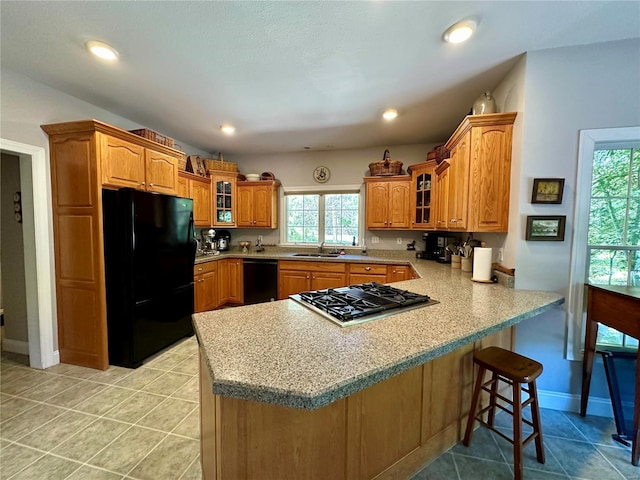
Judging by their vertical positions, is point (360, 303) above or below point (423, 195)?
below

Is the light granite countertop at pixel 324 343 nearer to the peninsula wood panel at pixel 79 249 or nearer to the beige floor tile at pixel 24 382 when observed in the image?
the peninsula wood panel at pixel 79 249

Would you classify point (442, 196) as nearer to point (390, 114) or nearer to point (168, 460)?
point (390, 114)

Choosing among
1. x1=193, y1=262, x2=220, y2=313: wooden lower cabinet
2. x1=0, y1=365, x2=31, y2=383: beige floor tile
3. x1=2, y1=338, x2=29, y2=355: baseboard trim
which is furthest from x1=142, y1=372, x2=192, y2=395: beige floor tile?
x1=2, y1=338, x2=29, y2=355: baseboard trim

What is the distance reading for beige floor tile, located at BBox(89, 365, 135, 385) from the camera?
2.35 meters

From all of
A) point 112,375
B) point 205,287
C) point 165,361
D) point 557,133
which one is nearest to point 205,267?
point 205,287

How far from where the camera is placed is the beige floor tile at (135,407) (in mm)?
1902

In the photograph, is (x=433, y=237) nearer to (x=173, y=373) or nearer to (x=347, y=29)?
(x=347, y=29)

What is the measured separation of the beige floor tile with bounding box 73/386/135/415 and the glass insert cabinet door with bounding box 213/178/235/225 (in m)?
2.67

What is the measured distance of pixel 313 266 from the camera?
13.2 feet

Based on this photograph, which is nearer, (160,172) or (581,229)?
(581,229)

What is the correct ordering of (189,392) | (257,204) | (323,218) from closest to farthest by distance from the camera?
1. (189,392)
2. (257,204)
3. (323,218)

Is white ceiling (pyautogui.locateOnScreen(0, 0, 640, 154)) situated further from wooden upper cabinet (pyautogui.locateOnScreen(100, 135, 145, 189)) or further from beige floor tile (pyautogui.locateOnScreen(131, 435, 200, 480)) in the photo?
beige floor tile (pyautogui.locateOnScreen(131, 435, 200, 480))

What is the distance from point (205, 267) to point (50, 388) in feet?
6.22

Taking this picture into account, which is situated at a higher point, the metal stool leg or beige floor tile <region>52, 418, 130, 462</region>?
the metal stool leg
